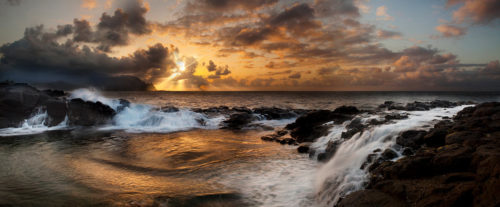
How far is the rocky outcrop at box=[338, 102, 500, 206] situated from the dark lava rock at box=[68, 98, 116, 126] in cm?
1953

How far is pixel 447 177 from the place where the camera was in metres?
4.12

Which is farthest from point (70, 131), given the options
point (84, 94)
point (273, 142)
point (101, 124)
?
point (273, 142)

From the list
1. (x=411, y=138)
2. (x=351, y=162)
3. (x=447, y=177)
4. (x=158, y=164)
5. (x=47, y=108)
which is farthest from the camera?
(x=47, y=108)

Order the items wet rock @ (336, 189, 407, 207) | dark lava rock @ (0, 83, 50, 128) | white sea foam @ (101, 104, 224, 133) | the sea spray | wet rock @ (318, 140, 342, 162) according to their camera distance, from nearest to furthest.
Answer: wet rock @ (336, 189, 407, 207), the sea spray, wet rock @ (318, 140, 342, 162), dark lava rock @ (0, 83, 50, 128), white sea foam @ (101, 104, 224, 133)

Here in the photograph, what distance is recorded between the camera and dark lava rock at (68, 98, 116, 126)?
18016 mm

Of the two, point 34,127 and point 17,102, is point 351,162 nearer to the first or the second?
point 34,127

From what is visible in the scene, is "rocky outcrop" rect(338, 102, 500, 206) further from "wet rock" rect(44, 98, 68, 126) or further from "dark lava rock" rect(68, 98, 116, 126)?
"wet rock" rect(44, 98, 68, 126)

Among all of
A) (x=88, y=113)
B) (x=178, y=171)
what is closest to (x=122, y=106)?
(x=88, y=113)

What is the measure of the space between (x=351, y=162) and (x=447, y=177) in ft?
10.2

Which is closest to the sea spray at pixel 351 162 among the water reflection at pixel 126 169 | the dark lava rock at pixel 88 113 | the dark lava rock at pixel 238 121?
the water reflection at pixel 126 169

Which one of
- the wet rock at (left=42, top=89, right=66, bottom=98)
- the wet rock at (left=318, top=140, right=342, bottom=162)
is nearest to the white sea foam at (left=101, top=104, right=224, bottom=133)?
the wet rock at (left=42, top=89, right=66, bottom=98)

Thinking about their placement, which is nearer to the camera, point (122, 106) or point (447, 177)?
point (447, 177)

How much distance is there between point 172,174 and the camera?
780 cm

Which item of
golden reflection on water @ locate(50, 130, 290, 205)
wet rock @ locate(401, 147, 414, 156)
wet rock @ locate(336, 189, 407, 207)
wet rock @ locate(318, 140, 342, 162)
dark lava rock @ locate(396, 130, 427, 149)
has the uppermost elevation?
dark lava rock @ locate(396, 130, 427, 149)
